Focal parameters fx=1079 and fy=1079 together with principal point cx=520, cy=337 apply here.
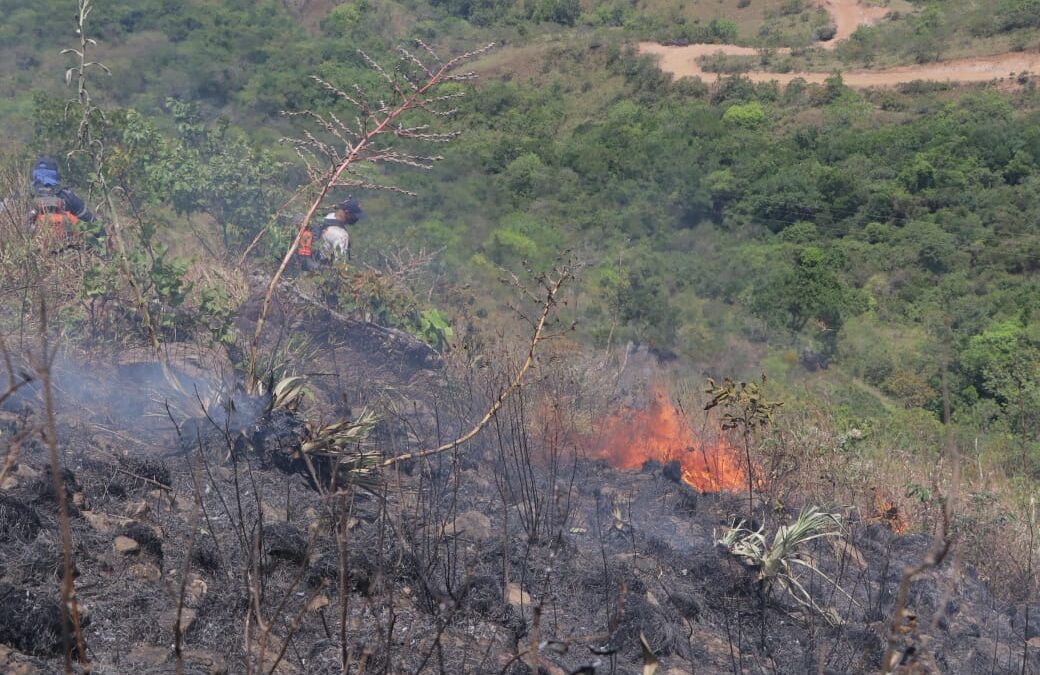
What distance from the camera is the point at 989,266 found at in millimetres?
18125

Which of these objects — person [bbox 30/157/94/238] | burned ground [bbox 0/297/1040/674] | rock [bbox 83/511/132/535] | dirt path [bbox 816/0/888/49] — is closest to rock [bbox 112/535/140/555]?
burned ground [bbox 0/297/1040/674]

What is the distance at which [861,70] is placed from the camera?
30.2 meters

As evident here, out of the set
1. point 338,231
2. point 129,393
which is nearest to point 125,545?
point 129,393

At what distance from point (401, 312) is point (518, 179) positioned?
1242cm

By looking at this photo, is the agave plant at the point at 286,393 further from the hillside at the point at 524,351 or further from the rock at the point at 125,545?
the rock at the point at 125,545

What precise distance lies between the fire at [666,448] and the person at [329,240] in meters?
3.15

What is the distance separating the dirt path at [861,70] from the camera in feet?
90.6

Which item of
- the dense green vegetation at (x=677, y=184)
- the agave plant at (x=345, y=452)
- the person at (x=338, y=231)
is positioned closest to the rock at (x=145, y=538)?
the agave plant at (x=345, y=452)

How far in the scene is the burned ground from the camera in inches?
170

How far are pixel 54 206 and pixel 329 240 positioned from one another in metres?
3.15

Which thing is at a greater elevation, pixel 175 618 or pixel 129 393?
pixel 175 618

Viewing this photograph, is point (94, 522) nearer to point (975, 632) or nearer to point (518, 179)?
point (975, 632)

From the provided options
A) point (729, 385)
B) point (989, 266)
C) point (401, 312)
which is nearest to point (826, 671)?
point (729, 385)

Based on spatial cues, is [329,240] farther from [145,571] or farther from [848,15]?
[848,15]
